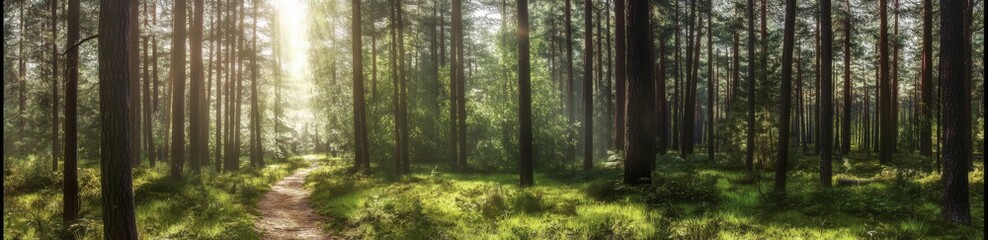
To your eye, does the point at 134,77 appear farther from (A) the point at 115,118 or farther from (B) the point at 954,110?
(B) the point at 954,110

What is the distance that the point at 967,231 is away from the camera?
909 cm

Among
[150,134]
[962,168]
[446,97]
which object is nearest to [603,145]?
[446,97]

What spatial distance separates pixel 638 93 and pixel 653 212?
→ 3733mm

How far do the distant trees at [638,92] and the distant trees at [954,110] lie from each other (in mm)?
5664

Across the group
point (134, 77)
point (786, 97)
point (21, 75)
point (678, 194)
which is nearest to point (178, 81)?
point (134, 77)

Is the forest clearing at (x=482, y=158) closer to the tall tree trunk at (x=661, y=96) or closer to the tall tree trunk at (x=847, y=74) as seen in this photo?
Answer: the tall tree trunk at (x=847, y=74)

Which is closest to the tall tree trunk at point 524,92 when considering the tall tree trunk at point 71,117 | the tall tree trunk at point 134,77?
the tall tree trunk at point 71,117

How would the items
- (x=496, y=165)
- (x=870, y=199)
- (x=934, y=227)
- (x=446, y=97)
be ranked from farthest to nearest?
1. (x=446, y=97)
2. (x=496, y=165)
3. (x=870, y=199)
4. (x=934, y=227)

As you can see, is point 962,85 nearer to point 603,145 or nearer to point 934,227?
point 934,227

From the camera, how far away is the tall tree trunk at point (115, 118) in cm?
770

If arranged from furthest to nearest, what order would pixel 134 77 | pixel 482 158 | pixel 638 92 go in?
pixel 482 158, pixel 134 77, pixel 638 92

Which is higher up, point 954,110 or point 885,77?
point 885,77

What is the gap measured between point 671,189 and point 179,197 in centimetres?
1268

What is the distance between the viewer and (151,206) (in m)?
12.4
